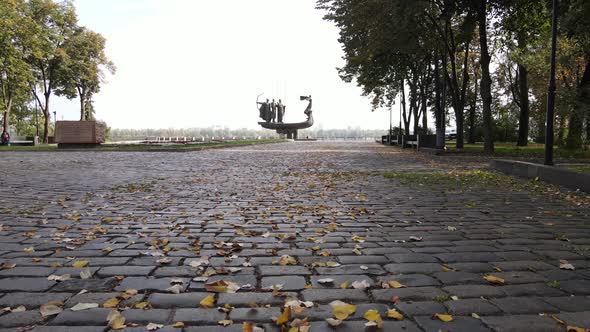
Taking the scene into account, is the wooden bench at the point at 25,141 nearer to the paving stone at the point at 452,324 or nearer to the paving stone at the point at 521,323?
the paving stone at the point at 452,324

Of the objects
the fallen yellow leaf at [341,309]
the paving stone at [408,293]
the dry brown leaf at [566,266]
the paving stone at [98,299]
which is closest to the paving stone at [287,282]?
the fallen yellow leaf at [341,309]

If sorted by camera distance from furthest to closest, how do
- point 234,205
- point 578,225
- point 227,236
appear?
point 234,205, point 578,225, point 227,236

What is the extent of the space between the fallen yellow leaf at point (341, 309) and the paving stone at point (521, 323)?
82 cm

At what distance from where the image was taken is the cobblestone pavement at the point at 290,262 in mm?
2861

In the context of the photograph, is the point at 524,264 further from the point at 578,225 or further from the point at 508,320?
the point at 578,225

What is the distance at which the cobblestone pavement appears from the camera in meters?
2.86

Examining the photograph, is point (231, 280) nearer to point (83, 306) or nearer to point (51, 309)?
point (83, 306)

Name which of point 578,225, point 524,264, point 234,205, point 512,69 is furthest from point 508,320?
point 512,69

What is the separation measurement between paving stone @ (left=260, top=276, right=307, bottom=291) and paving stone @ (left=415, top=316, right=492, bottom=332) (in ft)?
3.06

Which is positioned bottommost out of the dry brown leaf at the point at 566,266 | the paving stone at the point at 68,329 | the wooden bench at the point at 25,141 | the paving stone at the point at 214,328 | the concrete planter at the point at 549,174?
the paving stone at the point at 68,329

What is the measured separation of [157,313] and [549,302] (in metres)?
2.62

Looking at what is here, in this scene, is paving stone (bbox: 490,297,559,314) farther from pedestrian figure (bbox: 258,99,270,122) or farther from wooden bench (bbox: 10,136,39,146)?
pedestrian figure (bbox: 258,99,270,122)

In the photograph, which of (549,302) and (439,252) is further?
(439,252)

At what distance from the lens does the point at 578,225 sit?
5730mm
